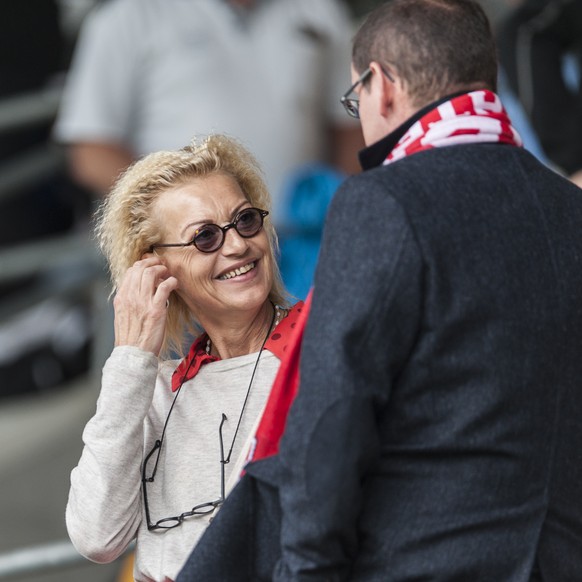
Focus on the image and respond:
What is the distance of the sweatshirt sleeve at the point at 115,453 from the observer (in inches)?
73.6

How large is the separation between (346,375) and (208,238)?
1.02ft

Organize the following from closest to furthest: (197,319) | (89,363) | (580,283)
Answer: (580,283), (197,319), (89,363)

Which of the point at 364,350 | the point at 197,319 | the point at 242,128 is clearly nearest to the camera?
the point at 364,350

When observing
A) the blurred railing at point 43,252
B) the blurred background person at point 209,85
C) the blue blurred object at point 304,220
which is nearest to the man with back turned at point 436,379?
the blue blurred object at point 304,220

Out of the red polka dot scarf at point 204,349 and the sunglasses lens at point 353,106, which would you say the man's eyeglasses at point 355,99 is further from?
the red polka dot scarf at point 204,349

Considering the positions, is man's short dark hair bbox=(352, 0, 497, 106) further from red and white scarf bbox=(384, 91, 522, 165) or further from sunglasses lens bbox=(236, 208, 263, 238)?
sunglasses lens bbox=(236, 208, 263, 238)

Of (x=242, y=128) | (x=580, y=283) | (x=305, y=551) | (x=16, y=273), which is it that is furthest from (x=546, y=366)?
(x=16, y=273)

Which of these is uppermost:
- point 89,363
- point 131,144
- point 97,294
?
point 131,144

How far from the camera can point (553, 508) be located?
1.87 m

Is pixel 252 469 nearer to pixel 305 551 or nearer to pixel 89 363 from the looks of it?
pixel 305 551

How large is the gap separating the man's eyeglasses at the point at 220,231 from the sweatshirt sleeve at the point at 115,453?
0.55 feet

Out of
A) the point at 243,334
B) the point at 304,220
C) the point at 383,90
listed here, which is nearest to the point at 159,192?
the point at 243,334

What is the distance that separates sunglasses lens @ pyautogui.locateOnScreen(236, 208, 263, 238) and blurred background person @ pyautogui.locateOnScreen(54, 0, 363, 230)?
2.14 metres

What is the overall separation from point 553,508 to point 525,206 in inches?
16.3
